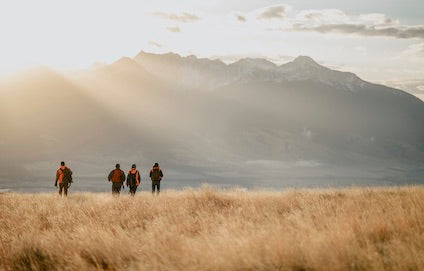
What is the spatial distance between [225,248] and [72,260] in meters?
2.38

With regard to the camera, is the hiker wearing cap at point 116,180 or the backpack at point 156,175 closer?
the hiker wearing cap at point 116,180

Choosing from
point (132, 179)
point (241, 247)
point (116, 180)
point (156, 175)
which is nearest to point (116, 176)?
point (116, 180)

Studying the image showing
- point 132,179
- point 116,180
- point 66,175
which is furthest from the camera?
point 66,175

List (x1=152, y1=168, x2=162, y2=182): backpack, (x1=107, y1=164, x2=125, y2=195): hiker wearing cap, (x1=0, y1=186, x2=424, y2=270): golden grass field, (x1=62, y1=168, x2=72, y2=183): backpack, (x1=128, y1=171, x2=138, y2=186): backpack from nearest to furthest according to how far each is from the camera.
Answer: (x1=0, y1=186, x2=424, y2=270): golden grass field → (x1=128, y1=171, x2=138, y2=186): backpack → (x1=107, y1=164, x2=125, y2=195): hiker wearing cap → (x1=152, y1=168, x2=162, y2=182): backpack → (x1=62, y1=168, x2=72, y2=183): backpack

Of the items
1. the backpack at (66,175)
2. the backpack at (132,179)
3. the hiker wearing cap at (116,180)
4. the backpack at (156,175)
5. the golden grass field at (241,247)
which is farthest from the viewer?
the backpack at (66,175)

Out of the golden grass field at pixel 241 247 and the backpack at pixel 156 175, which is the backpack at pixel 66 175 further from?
the golden grass field at pixel 241 247

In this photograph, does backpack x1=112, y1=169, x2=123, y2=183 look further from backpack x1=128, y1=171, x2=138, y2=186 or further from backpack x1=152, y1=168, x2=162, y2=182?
backpack x1=152, y1=168, x2=162, y2=182

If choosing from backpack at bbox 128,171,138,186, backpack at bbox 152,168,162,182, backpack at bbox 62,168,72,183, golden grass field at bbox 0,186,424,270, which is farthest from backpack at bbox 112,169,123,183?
golden grass field at bbox 0,186,424,270

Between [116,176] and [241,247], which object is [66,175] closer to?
[116,176]

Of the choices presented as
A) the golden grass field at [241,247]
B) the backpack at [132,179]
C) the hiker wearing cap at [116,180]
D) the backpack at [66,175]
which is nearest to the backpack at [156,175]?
the backpack at [132,179]

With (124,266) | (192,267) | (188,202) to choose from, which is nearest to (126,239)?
(124,266)

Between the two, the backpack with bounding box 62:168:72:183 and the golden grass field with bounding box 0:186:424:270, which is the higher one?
the backpack with bounding box 62:168:72:183

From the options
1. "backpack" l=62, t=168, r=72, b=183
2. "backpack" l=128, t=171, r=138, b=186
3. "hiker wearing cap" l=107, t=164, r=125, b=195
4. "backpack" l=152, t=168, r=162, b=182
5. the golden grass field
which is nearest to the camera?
the golden grass field

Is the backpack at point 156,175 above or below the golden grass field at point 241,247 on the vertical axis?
above
